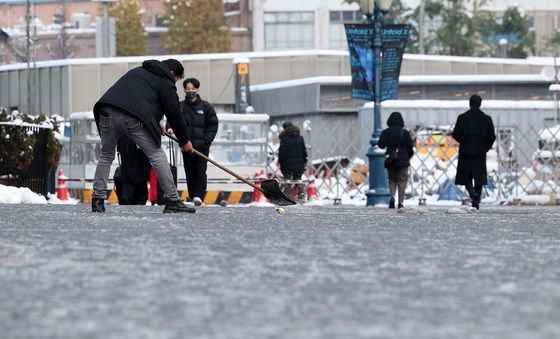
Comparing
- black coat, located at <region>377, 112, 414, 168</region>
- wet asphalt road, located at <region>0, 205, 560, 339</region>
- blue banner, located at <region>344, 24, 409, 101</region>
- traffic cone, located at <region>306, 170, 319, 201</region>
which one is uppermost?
blue banner, located at <region>344, 24, 409, 101</region>

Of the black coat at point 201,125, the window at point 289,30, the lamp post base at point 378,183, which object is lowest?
the lamp post base at point 378,183

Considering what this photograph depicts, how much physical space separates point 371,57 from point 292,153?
1.99 m

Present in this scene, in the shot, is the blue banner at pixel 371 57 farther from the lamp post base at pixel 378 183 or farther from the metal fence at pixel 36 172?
the metal fence at pixel 36 172

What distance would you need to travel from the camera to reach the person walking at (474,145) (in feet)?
74.0

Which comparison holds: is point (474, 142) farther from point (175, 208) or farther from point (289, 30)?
point (289, 30)

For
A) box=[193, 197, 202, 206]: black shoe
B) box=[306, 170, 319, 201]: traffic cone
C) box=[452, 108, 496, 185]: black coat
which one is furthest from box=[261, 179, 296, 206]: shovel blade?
box=[306, 170, 319, 201]: traffic cone

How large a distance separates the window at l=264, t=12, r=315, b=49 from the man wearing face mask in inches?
3105

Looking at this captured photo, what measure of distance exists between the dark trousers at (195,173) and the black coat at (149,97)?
153 inches

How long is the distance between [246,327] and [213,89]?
2261 inches

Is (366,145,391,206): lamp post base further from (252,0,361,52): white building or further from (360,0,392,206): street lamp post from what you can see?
(252,0,361,52): white building

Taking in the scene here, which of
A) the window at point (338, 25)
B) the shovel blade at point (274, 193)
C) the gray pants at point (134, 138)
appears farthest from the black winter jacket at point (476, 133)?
the window at point (338, 25)

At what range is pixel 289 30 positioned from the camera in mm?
100375

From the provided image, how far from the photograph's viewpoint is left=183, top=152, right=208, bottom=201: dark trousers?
20672mm

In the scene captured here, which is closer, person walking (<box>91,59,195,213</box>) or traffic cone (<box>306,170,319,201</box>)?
person walking (<box>91,59,195,213</box>)
